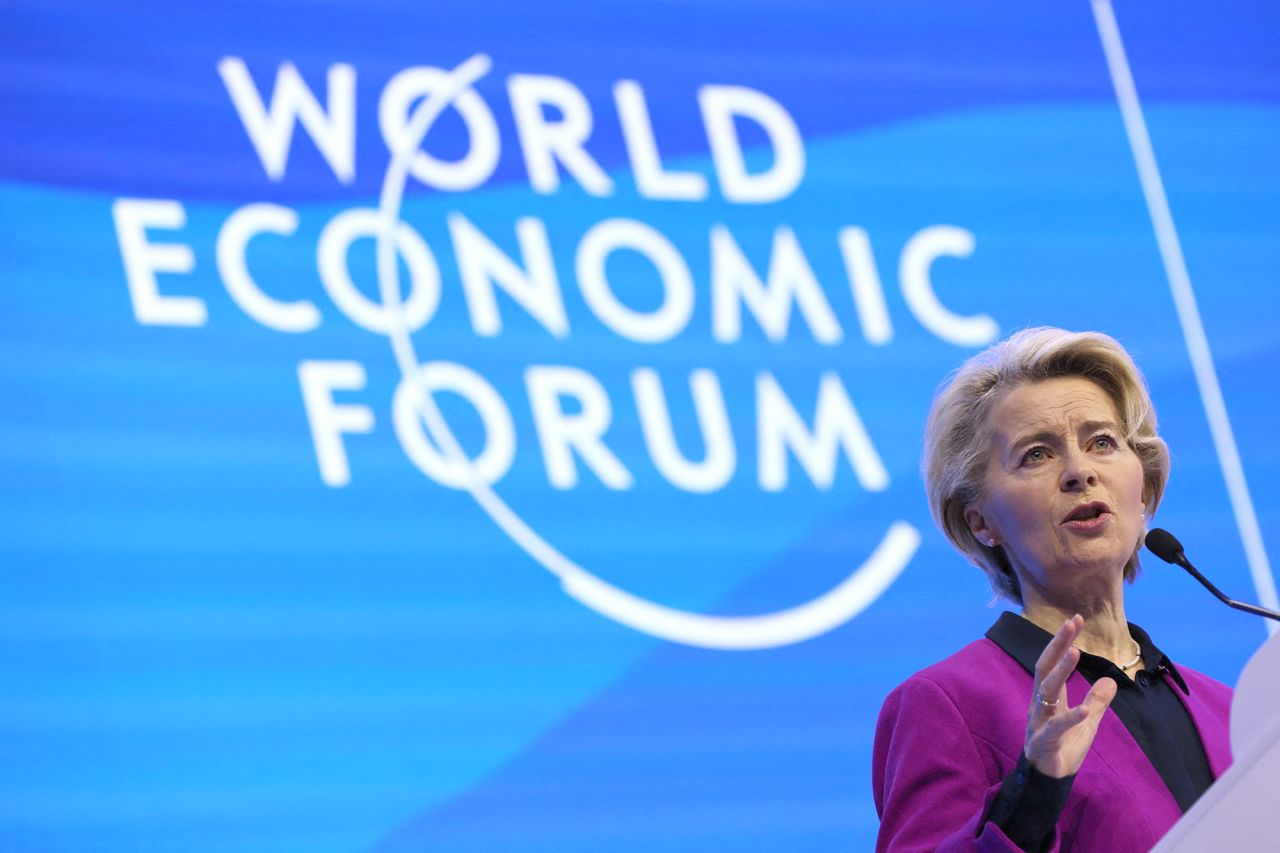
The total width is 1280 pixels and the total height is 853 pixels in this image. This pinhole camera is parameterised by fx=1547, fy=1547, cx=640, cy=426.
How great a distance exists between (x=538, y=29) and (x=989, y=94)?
95cm

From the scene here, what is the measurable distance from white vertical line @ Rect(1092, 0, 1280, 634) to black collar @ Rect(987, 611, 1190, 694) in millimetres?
1393

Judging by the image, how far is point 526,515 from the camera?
272 centimetres

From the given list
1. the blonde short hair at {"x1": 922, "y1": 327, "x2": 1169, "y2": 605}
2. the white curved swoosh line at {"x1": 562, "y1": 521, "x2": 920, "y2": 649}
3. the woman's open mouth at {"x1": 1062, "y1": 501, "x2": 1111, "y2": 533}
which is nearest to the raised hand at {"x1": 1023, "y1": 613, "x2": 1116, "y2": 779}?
the woman's open mouth at {"x1": 1062, "y1": 501, "x2": 1111, "y2": 533}

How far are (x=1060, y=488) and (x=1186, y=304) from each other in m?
1.59

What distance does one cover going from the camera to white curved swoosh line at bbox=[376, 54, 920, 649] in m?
2.71

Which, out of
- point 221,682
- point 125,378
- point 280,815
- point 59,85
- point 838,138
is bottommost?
point 280,815

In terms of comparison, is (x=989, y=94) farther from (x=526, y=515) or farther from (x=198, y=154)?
(x=198, y=154)

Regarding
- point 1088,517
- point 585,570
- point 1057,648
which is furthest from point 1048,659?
point 585,570

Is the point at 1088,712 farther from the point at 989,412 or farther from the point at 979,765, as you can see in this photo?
the point at 989,412

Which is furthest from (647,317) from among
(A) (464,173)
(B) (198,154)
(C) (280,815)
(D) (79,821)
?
(D) (79,821)

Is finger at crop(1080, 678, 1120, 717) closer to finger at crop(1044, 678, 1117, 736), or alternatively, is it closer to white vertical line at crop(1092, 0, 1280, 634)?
finger at crop(1044, 678, 1117, 736)

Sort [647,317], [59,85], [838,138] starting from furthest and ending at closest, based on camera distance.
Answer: [838,138]
[647,317]
[59,85]

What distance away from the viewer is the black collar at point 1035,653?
5.65 ft

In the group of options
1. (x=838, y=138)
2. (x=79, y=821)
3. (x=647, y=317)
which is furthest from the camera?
(x=838, y=138)
